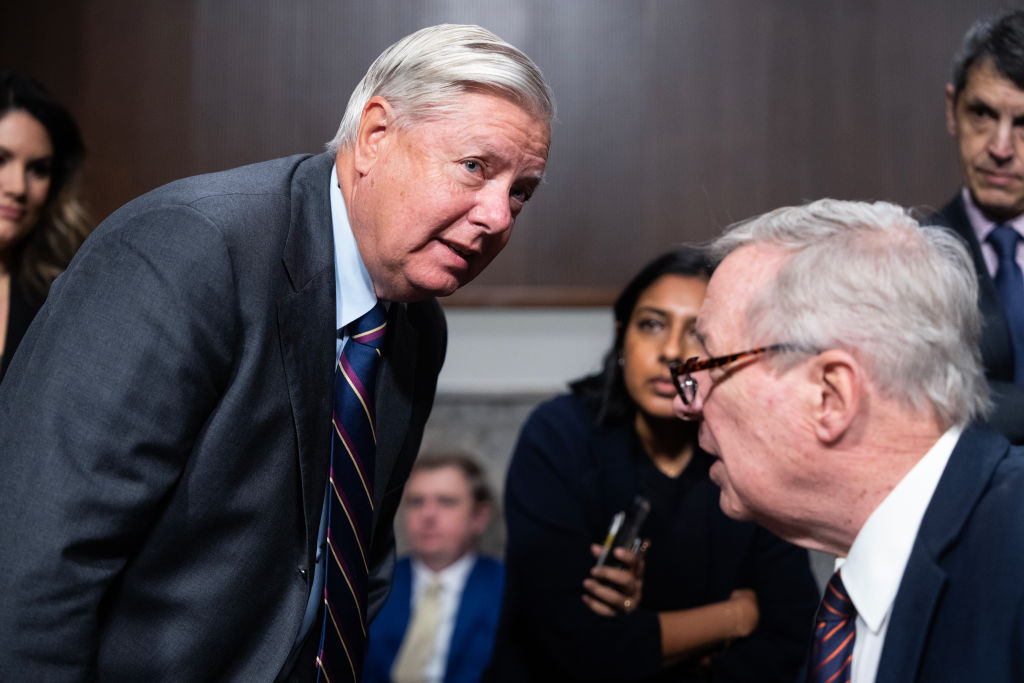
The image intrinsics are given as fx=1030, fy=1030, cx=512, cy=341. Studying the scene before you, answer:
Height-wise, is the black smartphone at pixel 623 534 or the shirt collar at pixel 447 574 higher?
the black smartphone at pixel 623 534

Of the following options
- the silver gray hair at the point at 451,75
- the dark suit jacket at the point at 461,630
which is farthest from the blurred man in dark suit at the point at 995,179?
the dark suit jacket at the point at 461,630

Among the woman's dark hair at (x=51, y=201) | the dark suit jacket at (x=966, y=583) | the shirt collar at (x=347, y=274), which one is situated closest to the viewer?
the dark suit jacket at (x=966, y=583)

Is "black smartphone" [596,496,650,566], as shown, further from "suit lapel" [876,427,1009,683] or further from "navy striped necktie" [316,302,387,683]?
"suit lapel" [876,427,1009,683]

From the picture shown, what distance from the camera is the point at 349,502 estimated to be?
1.35 m

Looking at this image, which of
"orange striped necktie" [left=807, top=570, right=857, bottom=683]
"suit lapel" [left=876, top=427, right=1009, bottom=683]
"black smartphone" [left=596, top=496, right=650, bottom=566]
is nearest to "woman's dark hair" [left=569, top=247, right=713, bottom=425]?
"black smartphone" [left=596, top=496, right=650, bottom=566]

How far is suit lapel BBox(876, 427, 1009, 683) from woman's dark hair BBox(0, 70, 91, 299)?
1782 millimetres

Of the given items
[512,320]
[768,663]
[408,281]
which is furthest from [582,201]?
[408,281]

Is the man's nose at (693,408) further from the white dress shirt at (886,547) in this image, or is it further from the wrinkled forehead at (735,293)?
the white dress shirt at (886,547)

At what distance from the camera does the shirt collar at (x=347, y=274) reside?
4.54 feet

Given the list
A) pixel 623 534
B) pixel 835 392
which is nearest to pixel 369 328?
pixel 835 392

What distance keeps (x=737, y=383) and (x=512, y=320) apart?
228 centimetres

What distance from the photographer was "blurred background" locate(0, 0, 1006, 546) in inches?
135

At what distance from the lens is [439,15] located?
3.56 metres

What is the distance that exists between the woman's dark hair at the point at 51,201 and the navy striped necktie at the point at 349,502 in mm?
1088
